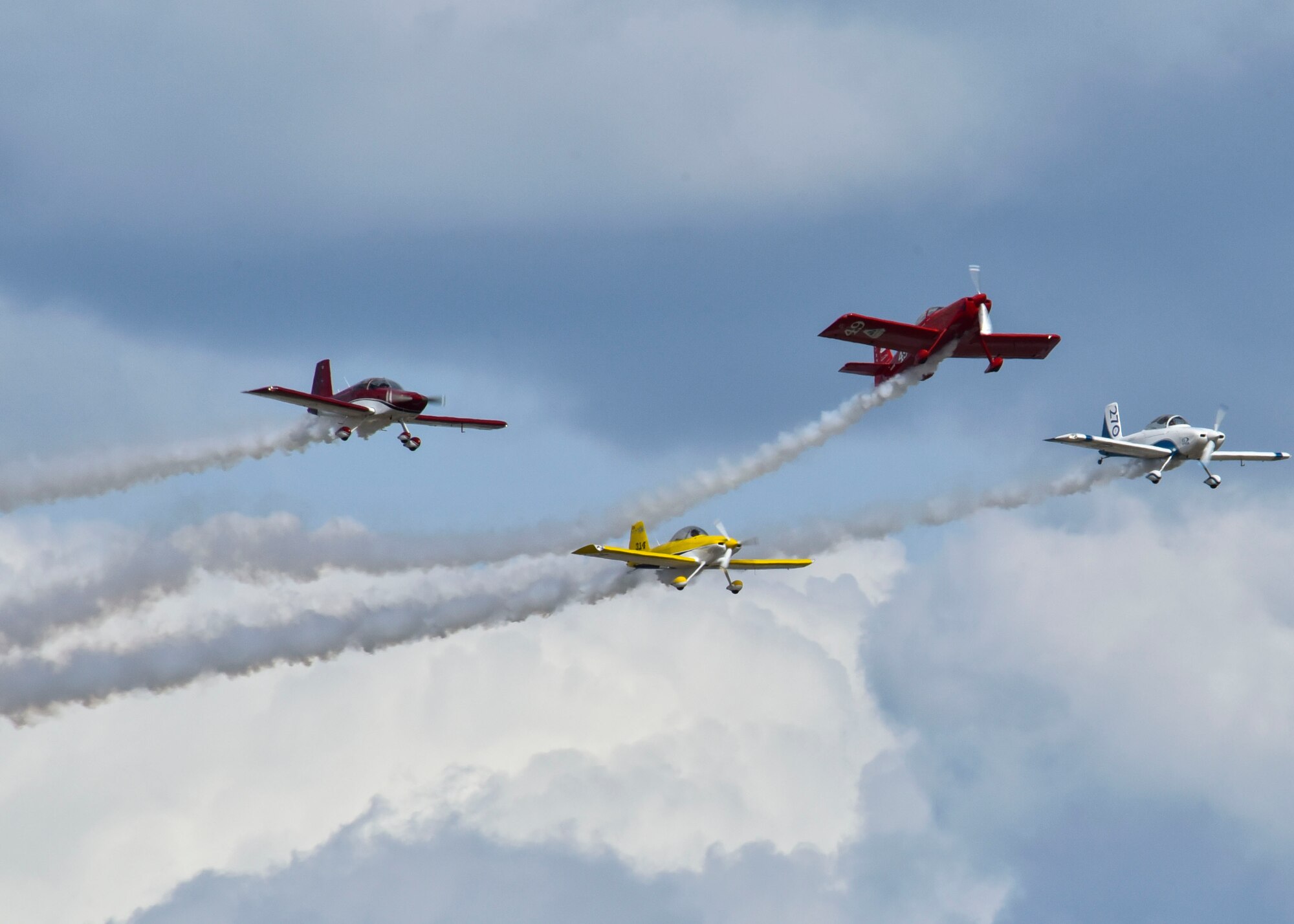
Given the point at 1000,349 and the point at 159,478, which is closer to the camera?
the point at 1000,349

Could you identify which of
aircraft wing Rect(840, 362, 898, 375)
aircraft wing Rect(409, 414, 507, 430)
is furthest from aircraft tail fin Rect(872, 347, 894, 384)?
aircraft wing Rect(409, 414, 507, 430)

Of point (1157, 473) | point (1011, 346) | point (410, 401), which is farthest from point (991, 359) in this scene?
point (410, 401)

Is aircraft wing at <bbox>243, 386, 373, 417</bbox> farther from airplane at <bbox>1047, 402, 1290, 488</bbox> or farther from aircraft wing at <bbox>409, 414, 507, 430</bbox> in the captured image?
airplane at <bbox>1047, 402, 1290, 488</bbox>

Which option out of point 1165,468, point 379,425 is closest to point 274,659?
point 379,425

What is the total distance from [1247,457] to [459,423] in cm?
3358

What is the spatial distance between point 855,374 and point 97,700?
31.9 metres

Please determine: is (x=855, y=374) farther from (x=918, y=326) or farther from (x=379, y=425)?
→ (x=379, y=425)

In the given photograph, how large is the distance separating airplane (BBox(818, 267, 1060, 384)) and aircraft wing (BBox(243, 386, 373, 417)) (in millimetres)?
19014

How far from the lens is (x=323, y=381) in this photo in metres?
71.9

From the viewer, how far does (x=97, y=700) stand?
218 ft

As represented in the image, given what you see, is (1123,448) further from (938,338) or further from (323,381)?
(323,381)

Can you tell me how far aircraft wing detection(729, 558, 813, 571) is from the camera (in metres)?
68.8

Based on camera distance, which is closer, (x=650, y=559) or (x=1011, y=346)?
(x=650, y=559)

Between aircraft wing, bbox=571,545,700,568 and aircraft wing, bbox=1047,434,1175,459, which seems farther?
aircraft wing, bbox=1047,434,1175,459
